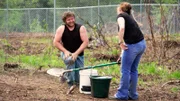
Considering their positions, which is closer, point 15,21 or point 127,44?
point 127,44

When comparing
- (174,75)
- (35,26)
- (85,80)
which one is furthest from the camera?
(35,26)

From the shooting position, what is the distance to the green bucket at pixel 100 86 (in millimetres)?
6445

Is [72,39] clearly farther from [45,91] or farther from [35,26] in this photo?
[35,26]

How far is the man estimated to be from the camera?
703cm

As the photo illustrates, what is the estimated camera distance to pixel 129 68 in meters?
6.31

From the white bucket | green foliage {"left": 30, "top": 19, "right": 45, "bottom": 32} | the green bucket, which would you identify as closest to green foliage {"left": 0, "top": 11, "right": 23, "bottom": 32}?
green foliage {"left": 30, "top": 19, "right": 45, "bottom": 32}

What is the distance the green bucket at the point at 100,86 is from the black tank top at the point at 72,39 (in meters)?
0.89

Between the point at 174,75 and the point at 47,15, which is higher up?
the point at 47,15

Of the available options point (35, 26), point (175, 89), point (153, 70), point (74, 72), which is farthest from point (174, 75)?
point (35, 26)

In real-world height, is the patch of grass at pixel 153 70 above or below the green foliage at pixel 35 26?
below

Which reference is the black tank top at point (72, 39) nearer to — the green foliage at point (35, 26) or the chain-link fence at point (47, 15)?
the chain-link fence at point (47, 15)

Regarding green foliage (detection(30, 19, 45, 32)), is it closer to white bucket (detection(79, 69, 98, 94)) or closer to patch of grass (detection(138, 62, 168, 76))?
patch of grass (detection(138, 62, 168, 76))

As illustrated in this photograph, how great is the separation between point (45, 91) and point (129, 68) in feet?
5.44

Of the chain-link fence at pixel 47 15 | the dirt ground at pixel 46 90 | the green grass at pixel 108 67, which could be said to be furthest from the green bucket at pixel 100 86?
the chain-link fence at pixel 47 15
